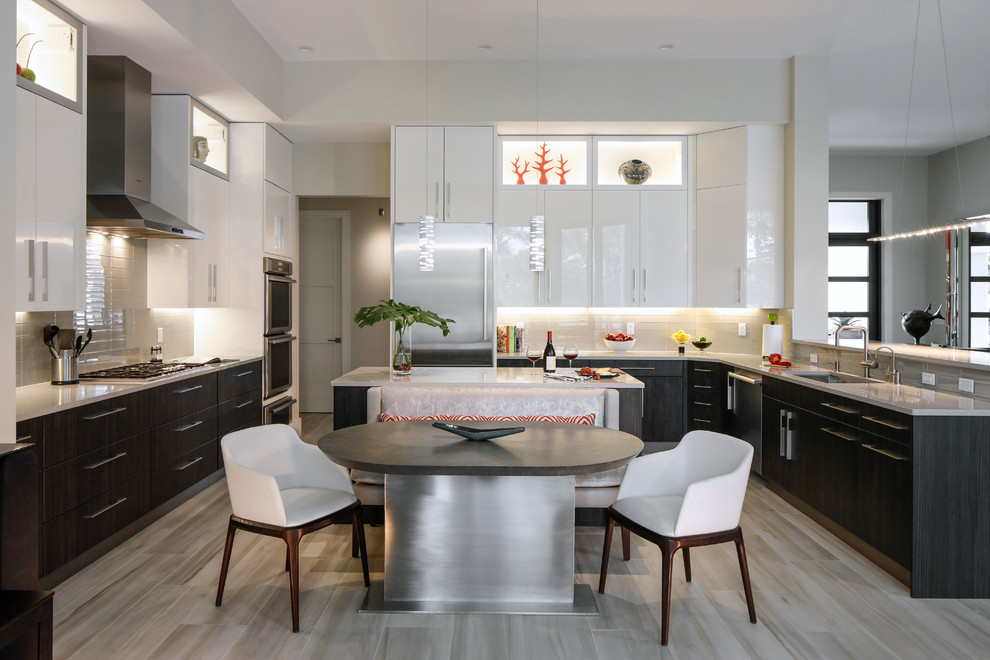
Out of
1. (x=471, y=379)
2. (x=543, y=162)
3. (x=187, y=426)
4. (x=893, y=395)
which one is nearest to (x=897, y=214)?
(x=543, y=162)

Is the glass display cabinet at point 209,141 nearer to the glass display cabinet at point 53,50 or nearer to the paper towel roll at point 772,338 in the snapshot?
the glass display cabinet at point 53,50

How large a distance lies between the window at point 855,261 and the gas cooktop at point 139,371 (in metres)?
6.73

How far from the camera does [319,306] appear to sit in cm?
753

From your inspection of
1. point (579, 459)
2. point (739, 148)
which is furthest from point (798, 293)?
point (579, 459)

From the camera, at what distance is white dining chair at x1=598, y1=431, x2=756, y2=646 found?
2.37m

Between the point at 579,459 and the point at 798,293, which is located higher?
the point at 798,293

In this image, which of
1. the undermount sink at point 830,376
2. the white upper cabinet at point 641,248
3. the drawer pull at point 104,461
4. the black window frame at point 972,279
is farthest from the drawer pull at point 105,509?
the black window frame at point 972,279

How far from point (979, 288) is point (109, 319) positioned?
26.4 ft

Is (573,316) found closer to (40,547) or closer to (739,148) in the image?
(739,148)

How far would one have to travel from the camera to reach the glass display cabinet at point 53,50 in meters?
3.14

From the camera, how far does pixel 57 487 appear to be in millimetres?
2812

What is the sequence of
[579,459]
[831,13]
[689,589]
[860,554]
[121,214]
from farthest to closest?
[831,13] → [121,214] → [860,554] → [689,589] → [579,459]

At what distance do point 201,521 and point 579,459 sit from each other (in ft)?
8.20

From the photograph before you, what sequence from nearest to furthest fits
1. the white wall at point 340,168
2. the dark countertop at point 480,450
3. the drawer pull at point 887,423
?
the dark countertop at point 480,450 < the drawer pull at point 887,423 < the white wall at point 340,168
